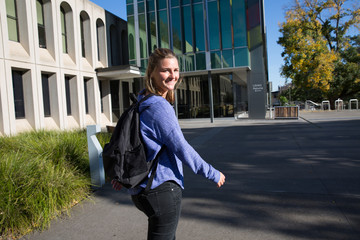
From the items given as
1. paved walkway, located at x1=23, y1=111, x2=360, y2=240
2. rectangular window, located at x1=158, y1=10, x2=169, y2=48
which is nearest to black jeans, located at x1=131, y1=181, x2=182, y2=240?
paved walkway, located at x1=23, y1=111, x2=360, y2=240

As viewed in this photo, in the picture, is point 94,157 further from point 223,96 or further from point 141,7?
point 141,7

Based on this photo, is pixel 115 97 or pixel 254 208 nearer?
pixel 254 208

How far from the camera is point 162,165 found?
6.00ft

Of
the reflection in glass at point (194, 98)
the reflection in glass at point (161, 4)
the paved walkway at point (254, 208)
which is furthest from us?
the reflection in glass at point (194, 98)

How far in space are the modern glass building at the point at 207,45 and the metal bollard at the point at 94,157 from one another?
643 inches

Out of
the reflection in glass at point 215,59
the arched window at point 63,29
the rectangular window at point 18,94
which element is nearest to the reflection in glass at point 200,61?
the reflection in glass at point 215,59

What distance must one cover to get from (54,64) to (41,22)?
2.52 m

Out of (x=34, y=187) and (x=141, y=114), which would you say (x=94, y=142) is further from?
(x=141, y=114)

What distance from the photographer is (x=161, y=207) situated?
1795 millimetres

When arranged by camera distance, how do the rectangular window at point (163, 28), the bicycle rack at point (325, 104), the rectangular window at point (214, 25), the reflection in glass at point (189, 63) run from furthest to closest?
the bicycle rack at point (325, 104), the rectangular window at point (163, 28), the reflection in glass at point (189, 63), the rectangular window at point (214, 25)

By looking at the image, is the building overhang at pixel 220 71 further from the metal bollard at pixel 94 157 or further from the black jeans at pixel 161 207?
the black jeans at pixel 161 207

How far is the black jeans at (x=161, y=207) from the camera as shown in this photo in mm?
1789

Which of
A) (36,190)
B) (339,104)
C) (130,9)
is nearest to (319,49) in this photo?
(339,104)

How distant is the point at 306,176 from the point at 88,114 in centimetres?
1713
